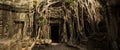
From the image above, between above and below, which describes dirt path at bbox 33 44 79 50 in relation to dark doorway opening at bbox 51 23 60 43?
below

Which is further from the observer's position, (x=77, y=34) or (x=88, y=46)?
(x=77, y=34)

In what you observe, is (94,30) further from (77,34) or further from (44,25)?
(44,25)

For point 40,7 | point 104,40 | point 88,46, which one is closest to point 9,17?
point 40,7

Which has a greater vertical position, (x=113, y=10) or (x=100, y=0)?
(x=100, y=0)

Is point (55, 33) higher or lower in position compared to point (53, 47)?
higher

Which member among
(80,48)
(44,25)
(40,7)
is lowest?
(80,48)

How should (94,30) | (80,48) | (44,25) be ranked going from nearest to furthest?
(80,48)
(94,30)
(44,25)

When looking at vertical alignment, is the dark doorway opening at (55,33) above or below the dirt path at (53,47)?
above

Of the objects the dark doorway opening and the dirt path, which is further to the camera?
the dark doorway opening

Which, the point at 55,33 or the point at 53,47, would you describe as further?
the point at 55,33

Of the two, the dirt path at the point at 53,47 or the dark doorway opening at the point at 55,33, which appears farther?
the dark doorway opening at the point at 55,33

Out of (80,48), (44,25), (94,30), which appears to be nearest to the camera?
(80,48)

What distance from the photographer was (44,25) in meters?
10.7

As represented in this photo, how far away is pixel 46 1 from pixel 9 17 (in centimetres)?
281
